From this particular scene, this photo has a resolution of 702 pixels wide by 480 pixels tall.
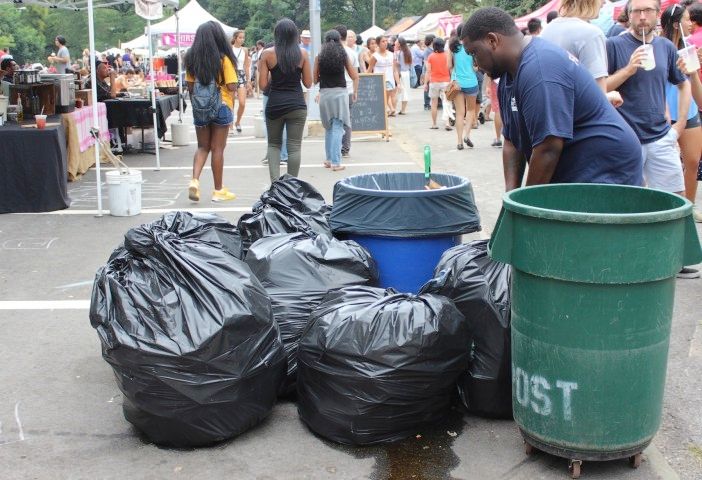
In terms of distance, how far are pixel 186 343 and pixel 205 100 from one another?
16.4ft

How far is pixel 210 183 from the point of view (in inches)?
386

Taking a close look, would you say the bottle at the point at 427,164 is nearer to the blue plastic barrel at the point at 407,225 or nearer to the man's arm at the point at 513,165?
the blue plastic barrel at the point at 407,225

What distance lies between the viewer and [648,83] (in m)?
5.25

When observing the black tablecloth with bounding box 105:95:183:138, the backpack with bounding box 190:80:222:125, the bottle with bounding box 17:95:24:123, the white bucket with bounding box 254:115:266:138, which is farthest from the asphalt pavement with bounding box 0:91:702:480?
the white bucket with bounding box 254:115:266:138

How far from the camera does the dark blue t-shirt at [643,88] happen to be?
525 centimetres

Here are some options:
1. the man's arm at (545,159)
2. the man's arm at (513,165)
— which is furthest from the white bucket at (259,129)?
the man's arm at (545,159)

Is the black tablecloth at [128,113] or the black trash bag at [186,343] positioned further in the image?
the black tablecloth at [128,113]

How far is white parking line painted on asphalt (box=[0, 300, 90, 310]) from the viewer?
517 centimetres

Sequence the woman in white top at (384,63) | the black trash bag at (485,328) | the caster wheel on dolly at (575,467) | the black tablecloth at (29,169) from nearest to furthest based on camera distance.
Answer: the caster wheel on dolly at (575,467)
the black trash bag at (485,328)
the black tablecloth at (29,169)
the woman in white top at (384,63)

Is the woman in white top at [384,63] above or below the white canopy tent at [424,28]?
below

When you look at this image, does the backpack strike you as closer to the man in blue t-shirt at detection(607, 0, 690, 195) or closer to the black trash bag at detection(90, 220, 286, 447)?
the man in blue t-shirt at detection(607, 0, 690, 195)

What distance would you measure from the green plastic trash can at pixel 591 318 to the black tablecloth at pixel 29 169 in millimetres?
6148

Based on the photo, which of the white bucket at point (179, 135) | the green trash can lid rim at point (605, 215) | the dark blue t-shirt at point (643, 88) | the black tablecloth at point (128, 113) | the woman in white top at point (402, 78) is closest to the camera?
the green trash can lid rim at point (605, 215)

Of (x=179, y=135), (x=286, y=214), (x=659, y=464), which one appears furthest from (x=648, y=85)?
(x=179, y=135)
